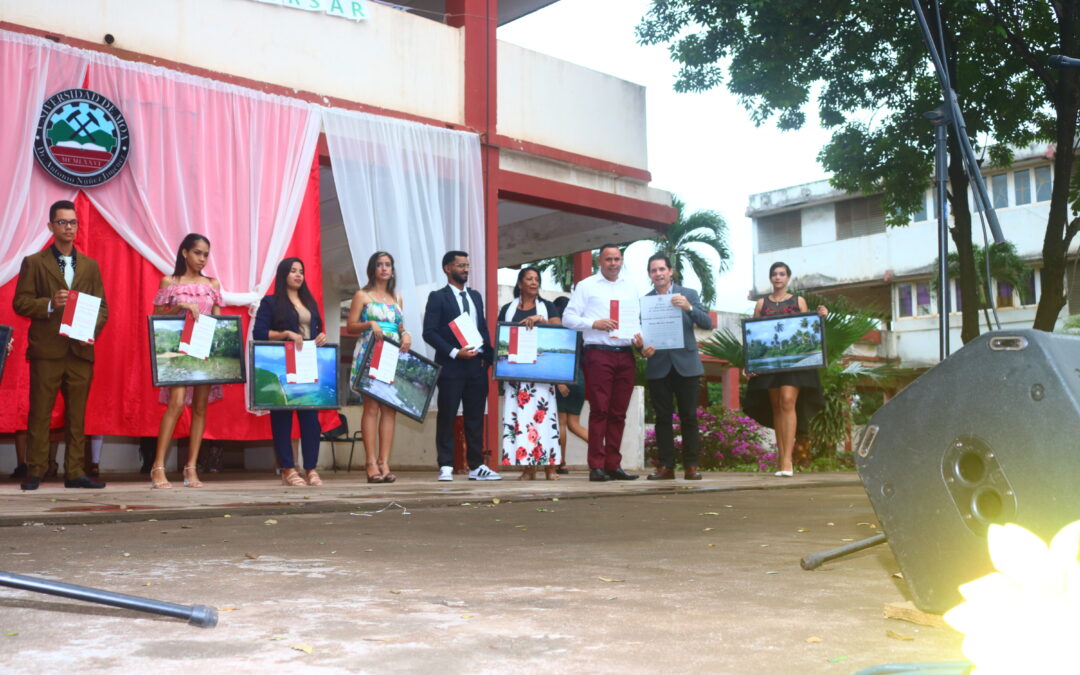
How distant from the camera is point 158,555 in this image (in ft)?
11.2

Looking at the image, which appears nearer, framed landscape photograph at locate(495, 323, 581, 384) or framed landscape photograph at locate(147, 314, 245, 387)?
framed landscape photograph at locate(147, 314, 245, 387)

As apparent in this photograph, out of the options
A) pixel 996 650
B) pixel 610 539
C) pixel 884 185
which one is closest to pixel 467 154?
pixel 884 185

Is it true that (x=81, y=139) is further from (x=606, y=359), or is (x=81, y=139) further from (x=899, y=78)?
(x=899, y=78)

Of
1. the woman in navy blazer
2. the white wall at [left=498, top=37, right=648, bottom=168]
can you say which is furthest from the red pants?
the white wall at [left=498, top=37, right=648, bottom=168]

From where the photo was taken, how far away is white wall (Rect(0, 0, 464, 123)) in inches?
324

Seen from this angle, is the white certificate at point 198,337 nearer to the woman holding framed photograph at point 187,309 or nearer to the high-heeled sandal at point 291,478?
the woman holding framed photograph at point 187,309

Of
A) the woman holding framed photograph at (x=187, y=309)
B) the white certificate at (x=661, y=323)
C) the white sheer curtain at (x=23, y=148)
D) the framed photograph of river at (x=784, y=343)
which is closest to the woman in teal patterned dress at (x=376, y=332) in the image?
the woman holding framed photograph at (x=187, y=309)

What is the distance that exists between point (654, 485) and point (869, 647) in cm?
521

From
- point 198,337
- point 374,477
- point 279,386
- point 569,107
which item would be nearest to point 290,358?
point 279,386

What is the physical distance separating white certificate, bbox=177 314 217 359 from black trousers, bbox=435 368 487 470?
1.89 m

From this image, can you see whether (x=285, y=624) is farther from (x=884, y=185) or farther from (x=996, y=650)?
(x=884, y=185)

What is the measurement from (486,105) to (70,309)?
211 inches

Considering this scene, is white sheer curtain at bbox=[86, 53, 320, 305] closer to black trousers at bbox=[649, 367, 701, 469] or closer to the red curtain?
the red curtain

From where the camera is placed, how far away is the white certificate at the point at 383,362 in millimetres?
7668
